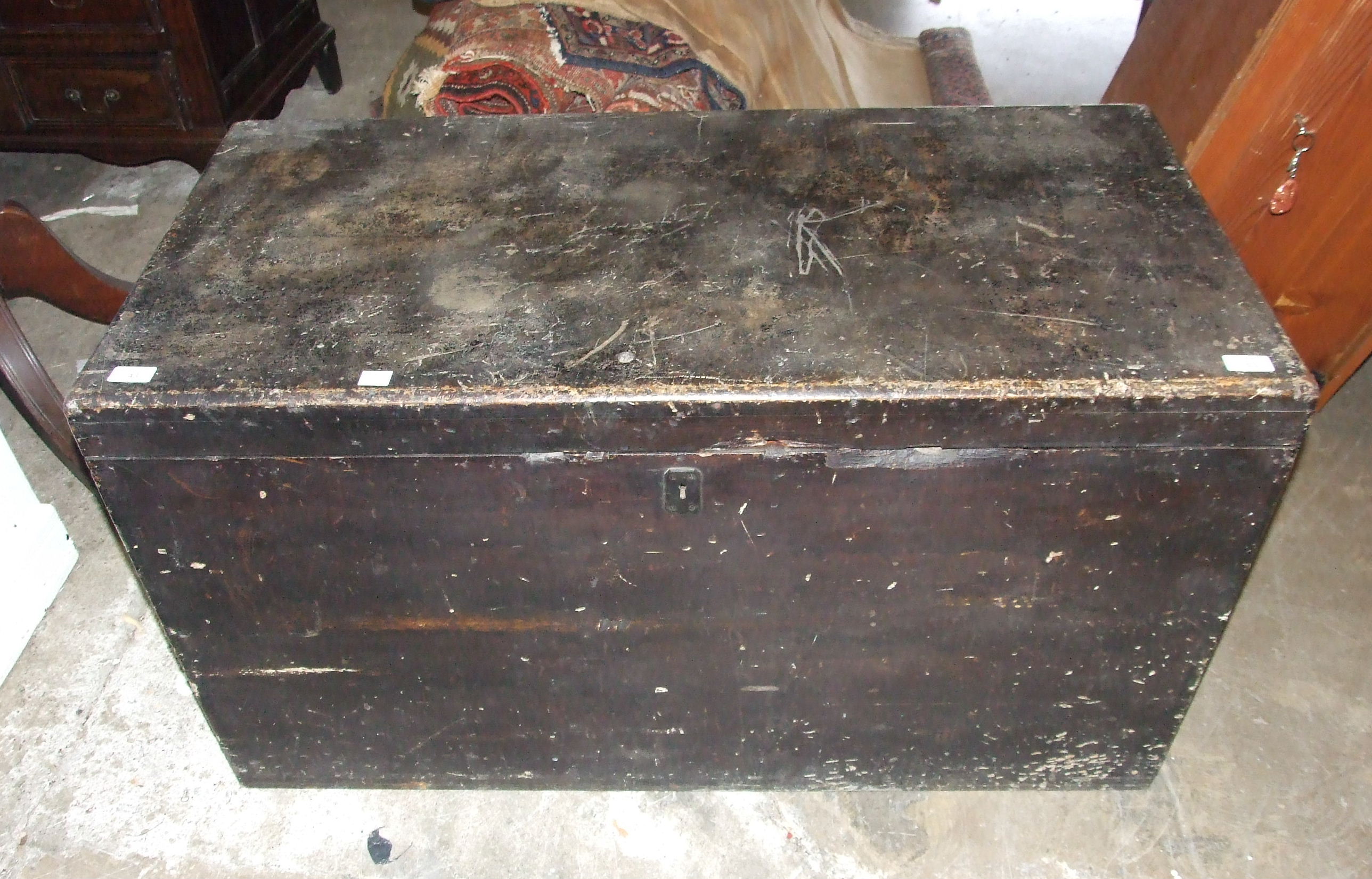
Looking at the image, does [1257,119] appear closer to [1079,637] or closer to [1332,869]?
[1079,637]

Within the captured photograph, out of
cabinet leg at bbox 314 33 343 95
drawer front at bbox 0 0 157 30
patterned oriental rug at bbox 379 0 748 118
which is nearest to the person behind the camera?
patterned oriental rug at bbox 379 0 748 118

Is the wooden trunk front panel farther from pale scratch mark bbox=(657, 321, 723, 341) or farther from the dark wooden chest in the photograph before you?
pale scratch mark bbox=(657, 321, 723, 341)

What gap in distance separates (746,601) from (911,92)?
1.75 meters

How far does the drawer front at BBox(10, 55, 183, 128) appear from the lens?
6.73ft

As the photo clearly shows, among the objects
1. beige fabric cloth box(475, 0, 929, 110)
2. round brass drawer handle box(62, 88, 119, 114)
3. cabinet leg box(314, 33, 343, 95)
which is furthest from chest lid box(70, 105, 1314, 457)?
cabinet leg box(314, 33, 343, 95)

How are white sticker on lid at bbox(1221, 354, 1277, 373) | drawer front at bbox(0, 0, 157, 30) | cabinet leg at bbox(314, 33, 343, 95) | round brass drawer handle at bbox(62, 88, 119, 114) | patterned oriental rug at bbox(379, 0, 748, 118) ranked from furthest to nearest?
cabinet leg at bbox(314, 33, 343, 95)
round brass drawer handle at bbox(62, 88, 119, 114)
drawer front at bbox(0, 0, 157, 30)
patterned oriental rug at bbox(379, 0, 748, 118)
white sticker on lid at bbox(1221, 354, 1277, 373)

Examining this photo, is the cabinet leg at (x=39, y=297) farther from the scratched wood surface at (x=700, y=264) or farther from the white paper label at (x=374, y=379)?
the white paper label at (x=374, y=379)

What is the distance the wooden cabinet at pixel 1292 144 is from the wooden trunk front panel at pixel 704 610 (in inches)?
29.0

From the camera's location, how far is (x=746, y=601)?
3.58ft

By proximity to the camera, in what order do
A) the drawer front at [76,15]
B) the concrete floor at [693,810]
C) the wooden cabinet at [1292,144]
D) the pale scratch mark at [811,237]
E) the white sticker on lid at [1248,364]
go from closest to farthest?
the white sticker on lid at [1248,364] < the pale scratch mark at [811,237] < the concrete floor at [693,810] < the wooden cabinet at [1292,144] < the drawer front at [76,15]

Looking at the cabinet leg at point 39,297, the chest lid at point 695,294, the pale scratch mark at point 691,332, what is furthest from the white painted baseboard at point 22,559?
the pale scratch mark at point 691,332

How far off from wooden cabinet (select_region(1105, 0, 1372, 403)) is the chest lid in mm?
353

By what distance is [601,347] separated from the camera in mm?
991

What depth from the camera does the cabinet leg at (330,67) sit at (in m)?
2.60
